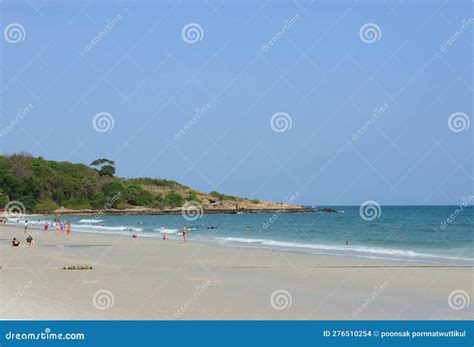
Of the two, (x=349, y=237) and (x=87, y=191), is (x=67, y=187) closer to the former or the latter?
(x=87, y=191)

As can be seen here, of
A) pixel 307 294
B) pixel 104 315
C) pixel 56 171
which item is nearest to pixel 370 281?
pixel 307 294

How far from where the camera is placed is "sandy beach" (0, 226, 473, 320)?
14.5 m

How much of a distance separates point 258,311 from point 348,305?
8.54 ft

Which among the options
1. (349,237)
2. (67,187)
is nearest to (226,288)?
(349,237)

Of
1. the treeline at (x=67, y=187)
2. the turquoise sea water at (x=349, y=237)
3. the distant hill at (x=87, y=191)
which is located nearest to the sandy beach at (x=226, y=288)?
the turquoise sea water at (x=349, y=237)

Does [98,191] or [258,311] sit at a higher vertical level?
[98,191]

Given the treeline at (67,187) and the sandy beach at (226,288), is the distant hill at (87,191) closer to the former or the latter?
the treeline at (67,187)

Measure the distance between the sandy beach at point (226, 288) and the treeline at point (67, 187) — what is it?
99.9m

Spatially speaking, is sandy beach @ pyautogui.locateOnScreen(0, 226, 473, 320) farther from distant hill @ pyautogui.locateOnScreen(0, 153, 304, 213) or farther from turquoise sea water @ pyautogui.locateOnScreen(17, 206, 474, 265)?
distant hill @ pyautogui.locateOnScreen(0, 153, 304, 213)

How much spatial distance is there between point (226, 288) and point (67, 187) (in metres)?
134

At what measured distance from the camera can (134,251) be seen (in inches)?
1391

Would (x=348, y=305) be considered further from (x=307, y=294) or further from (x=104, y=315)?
(x=104, y=315)

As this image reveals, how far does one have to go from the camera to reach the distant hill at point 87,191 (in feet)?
447

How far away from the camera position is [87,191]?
490 ft
